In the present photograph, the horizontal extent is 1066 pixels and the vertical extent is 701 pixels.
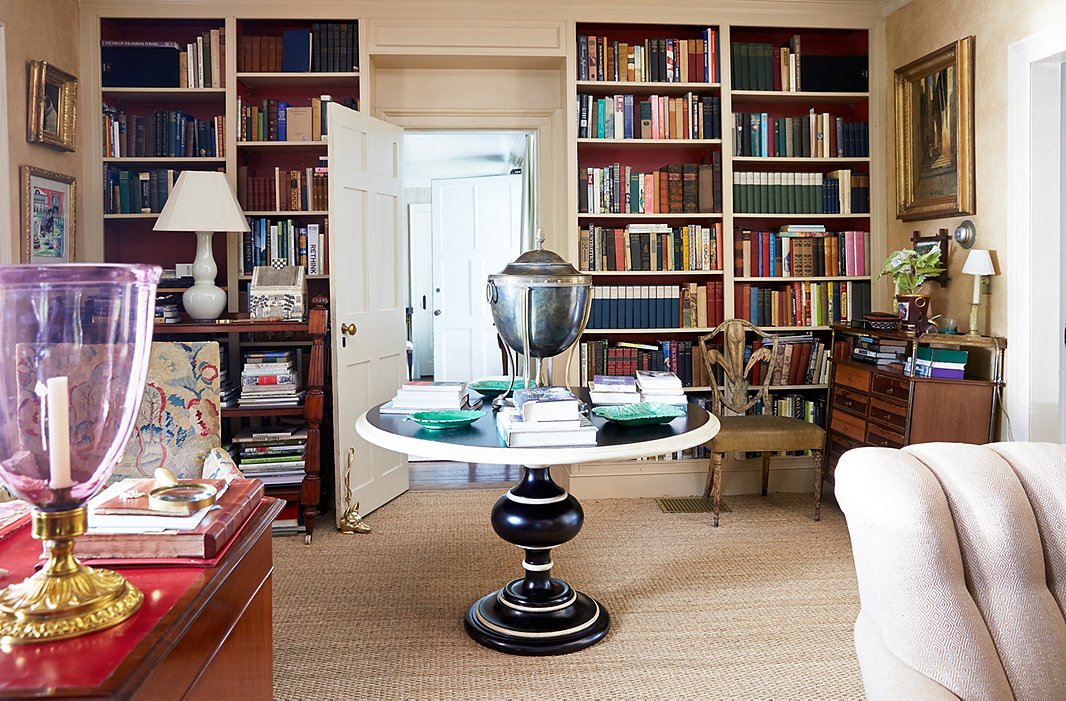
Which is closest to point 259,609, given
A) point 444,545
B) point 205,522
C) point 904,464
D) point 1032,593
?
point 205,522

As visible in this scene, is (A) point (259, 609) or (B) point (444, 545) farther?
(B) point (444, 545)

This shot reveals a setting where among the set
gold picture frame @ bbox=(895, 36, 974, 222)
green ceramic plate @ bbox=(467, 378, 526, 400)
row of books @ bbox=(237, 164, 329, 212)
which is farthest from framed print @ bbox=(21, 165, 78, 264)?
gold picture frame @ bbox=(895, 36, 974, 222)

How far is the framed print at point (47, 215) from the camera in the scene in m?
3.80

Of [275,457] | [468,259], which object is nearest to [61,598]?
[275,457]

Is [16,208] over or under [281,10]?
under

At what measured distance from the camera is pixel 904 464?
1305mm

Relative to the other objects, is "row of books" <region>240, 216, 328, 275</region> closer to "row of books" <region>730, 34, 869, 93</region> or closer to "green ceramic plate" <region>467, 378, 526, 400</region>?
"green ceramic plate" <region>467, 378, 526, 400</region>

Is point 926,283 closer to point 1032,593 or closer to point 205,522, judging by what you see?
point 1032,593

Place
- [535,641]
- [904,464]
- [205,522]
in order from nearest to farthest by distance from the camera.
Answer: [205,522] < [904,464] < [535,641]

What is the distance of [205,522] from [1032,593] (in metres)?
1.17

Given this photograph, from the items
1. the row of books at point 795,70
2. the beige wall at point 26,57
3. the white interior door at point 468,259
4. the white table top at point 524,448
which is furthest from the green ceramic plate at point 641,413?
the white interior door at point 468,259

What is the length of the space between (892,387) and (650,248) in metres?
1.52

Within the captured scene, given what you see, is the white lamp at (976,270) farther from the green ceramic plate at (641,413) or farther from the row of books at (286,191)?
the row of books at (286,191)

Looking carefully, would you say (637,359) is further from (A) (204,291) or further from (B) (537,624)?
(A) (204,291)
